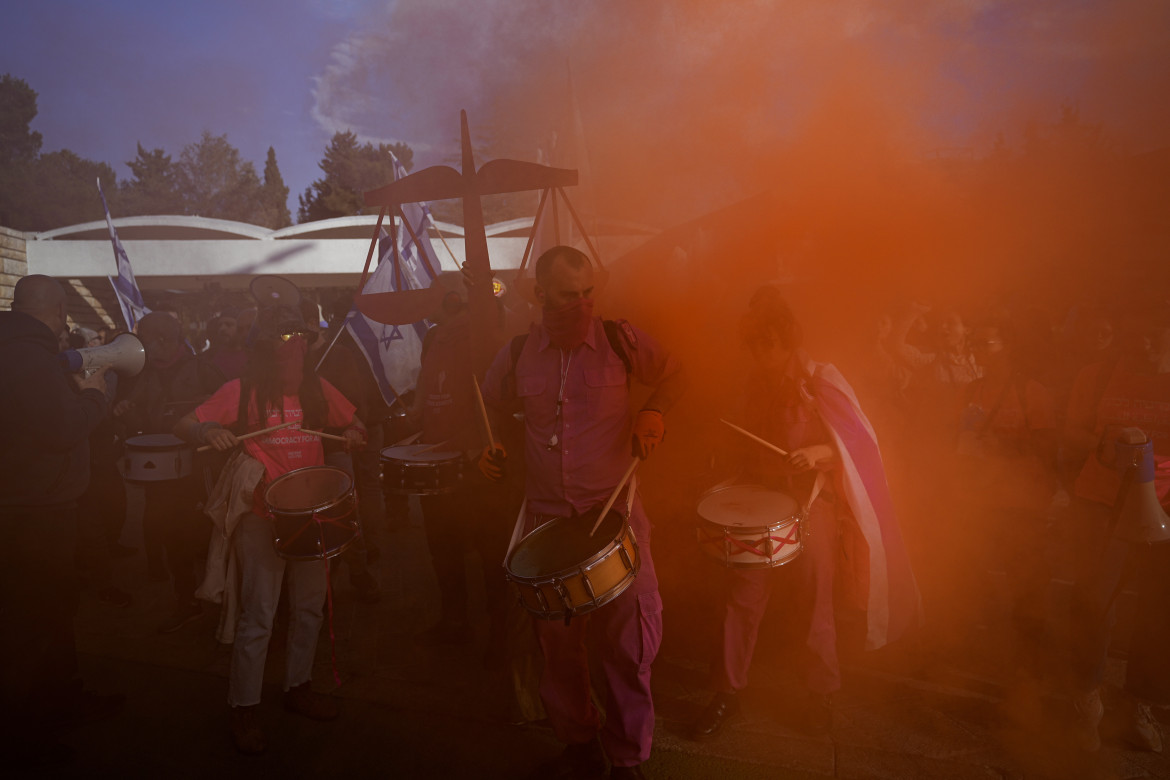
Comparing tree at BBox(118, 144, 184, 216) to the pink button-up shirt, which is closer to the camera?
the pink button-up shirt

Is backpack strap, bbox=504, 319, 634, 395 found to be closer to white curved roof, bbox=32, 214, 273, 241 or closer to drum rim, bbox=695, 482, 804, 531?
drum rim, bbox=695, 482, 804, 531

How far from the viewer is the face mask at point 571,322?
112 inches

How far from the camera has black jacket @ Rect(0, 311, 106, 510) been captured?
301 cm

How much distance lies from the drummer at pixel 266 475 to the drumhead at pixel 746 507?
2072 millimetres

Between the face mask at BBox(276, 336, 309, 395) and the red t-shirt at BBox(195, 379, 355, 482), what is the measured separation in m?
0.06

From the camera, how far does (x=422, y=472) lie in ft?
12.1

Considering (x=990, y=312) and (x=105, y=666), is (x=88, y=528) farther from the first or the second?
(x=990, y=312)

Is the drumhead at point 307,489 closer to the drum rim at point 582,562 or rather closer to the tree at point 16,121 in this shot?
the drum rim at point 582,562

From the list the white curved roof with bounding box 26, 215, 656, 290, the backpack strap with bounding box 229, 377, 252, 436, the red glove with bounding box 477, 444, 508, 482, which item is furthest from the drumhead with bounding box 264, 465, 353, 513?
the white curved roof with bounding box 26, 215, 656, 290

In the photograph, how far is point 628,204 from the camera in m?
5.99

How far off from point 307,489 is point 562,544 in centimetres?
143

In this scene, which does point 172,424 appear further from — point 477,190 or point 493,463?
point 493,463

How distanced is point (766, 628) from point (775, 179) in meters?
3.62

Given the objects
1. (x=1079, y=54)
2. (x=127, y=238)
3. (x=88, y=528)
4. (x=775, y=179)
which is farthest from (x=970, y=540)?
(x=127, y=238)
